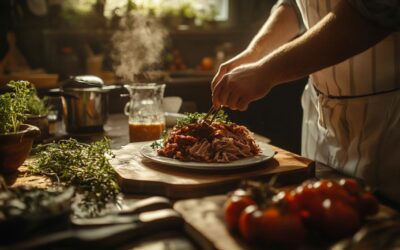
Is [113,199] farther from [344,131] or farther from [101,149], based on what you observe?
[344,131]

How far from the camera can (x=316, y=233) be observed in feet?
3.60

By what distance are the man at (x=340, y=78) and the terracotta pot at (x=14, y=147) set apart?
690mm

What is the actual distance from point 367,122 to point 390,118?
0.09 meters

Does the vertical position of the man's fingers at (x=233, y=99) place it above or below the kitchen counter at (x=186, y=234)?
above

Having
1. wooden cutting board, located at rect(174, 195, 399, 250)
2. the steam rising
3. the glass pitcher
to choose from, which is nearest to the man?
the glass pitcher

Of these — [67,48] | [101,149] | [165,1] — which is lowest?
[101,149]

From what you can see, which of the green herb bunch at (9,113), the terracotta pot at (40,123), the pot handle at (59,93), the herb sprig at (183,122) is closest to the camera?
the green herb bunch at (9,113)

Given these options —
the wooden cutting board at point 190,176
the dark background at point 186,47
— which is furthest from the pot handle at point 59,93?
the dark background at point 186,47

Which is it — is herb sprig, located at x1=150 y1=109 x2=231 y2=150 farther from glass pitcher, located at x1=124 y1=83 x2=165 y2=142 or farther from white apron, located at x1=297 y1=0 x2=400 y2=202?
white apron, located at x1=297 y1=0 x2=400 y2=202

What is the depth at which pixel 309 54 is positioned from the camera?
155 cm

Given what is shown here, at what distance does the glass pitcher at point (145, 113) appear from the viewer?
2238mm

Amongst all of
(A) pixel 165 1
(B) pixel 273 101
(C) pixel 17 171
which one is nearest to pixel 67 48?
(A) pixel 165 1

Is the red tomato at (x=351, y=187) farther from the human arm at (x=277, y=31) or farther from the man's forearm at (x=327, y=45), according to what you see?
the human arm at (x=277, y=31)

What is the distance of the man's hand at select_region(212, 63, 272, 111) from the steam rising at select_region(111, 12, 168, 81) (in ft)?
10.5
